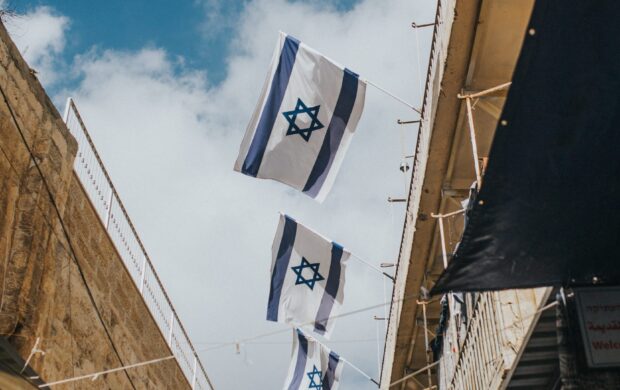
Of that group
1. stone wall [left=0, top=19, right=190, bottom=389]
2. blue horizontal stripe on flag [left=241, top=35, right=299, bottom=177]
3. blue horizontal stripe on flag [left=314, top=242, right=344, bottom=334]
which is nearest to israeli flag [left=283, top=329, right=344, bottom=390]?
blue horizontal stripe on flag [left=314, top=242, right=344, bottom=334]

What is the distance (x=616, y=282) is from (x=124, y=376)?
6.52 m

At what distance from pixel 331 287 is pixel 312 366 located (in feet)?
11.4

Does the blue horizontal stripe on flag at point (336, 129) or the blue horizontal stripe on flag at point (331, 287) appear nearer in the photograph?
the blue horizontal stripe on flag at point (336, 129)

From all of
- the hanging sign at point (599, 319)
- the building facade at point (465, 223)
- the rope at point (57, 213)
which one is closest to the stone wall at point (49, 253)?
the rope at point (57, 213)

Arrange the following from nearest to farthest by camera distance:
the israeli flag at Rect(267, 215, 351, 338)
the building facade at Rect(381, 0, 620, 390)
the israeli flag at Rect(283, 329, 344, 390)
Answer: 1. the building facade at Rect(381, 0, 620, 390)
2. the israeli flag at Rect(267, 215, 351, 338)
3. the israeli flag at Rect(283, 329, 344, 390)

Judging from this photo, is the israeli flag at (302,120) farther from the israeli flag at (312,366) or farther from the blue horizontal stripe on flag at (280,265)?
the israeli flag at (312,366)

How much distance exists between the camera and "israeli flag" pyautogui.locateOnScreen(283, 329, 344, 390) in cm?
1564

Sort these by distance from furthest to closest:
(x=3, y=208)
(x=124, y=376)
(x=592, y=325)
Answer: (x=124, y=376)
(x=3, y=208)
(x=592, y=325)

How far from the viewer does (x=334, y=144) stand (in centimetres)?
988

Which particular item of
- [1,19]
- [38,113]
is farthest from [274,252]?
[1,19]

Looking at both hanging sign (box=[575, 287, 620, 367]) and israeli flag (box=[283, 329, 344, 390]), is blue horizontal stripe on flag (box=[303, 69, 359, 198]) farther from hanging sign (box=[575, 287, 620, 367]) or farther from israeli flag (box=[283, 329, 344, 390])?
israeli flag (box=[283, 329, 344, 390])

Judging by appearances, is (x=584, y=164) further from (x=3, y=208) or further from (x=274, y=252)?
(x=274, y=252)

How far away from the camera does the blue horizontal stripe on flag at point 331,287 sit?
1306 centimetres

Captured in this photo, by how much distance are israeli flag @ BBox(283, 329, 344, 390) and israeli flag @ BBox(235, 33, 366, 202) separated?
689 cm
